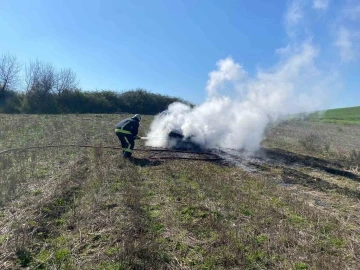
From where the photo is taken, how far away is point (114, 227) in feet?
18.2

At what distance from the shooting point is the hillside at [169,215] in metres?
4.75

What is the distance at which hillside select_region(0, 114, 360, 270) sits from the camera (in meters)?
4.75

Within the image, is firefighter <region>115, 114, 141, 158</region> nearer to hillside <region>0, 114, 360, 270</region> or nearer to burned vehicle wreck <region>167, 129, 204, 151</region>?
hillside <region>0, 114, 360, 270</region>

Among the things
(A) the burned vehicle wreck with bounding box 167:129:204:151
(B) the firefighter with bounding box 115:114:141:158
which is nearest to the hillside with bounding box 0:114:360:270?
(B) the firefighter with bounding box 115:114:141:158

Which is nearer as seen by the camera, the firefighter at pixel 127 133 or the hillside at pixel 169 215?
the hillside at pixel 169 215

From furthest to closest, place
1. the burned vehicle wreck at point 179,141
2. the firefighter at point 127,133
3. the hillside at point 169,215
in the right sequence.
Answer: the burned vehicle wreck at point 179,141, the firefighter at point 127,133, the hillside at point 169,215

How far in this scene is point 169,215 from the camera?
20.5ft

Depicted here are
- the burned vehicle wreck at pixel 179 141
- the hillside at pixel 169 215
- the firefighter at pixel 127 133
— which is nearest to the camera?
the hillside at pixel 169 215

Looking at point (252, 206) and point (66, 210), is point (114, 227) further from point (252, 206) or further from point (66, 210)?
point (252, 206)

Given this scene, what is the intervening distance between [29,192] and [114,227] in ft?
10.5

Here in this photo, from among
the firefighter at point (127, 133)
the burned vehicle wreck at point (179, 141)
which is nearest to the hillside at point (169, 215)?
the firefighter at point (127, 133)

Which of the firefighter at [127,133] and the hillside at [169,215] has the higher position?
the firefighter at [127,133]

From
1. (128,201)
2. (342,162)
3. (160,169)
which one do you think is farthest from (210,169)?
(342,162)

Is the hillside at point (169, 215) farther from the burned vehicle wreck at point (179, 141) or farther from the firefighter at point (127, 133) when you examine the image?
the burned vehicle wreck at point (179, 141)
